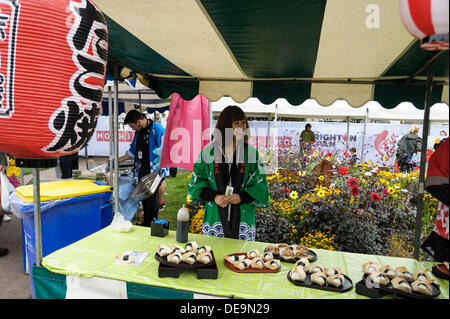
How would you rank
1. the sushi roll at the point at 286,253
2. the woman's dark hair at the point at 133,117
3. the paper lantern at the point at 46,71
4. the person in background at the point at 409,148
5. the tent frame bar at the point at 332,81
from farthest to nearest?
1. the person in background at the point at 409,148
2. the woman's dark hair at the point at 133,117
3. the tent frame bar at the point at 332,81
4. the sushi roll at the point at 286,253
5. the paper lantern at the point at 46,71

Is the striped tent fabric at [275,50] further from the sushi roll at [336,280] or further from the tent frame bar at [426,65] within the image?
the sushi roll at [336,280]

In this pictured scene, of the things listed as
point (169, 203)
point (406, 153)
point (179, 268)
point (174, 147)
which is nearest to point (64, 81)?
point (179, 268)

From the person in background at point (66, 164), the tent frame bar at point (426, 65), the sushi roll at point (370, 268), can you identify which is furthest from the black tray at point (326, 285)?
the person in background at point (66, 164)

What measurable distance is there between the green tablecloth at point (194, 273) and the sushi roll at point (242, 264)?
1.6 inches

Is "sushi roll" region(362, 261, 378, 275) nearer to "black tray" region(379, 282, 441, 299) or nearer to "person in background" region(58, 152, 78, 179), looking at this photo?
"black tray" region(379, 282, 441, 299)

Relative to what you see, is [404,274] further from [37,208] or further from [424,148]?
[37,208]

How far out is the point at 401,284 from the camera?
138 cm

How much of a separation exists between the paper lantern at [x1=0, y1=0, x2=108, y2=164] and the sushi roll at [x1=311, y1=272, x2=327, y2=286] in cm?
142

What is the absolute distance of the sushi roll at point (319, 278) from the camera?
57.1 inches

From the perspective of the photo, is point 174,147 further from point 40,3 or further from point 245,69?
point 40,3

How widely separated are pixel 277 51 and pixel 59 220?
2.56 m

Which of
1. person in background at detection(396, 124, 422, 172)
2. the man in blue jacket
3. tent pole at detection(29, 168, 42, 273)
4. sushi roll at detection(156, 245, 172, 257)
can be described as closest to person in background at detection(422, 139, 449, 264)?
sushi roll at detection(156, 245, 172, 257)

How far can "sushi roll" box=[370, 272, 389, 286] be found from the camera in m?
1.41

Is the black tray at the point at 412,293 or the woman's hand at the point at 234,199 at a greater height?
the woman's hand at the point at 234,199
